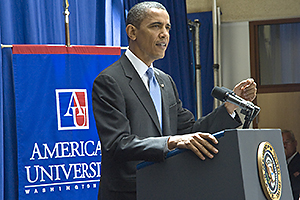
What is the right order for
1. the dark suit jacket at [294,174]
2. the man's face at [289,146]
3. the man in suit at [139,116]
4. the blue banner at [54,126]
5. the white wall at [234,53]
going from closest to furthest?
the man in suit at [139,116]
the blue banner at [54,126]
the dark suit jacket at [294,174]
the man's face at [289,146]
the white wall at [234,53]

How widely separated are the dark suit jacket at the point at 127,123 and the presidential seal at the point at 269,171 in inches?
10.8

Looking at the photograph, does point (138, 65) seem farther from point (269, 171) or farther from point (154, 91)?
point (269, 171)

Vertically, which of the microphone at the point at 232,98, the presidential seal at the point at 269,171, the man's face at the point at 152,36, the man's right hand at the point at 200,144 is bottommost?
the presidential seal at the point at 269,171

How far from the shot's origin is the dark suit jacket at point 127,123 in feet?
3.85

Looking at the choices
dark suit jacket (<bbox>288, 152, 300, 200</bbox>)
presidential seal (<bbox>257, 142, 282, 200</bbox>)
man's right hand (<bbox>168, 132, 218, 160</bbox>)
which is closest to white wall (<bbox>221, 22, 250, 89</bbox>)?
dark suit jacket (<bbox>288, 152, 300, 200</bbox>)

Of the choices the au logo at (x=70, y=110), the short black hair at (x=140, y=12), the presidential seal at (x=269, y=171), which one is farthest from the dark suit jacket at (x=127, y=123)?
the au logo at (x=70, y=110)

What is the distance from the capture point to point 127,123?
125 cm

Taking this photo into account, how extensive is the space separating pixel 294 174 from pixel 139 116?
3.09m

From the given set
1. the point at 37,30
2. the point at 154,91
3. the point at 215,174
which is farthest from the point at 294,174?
the point at 215,174

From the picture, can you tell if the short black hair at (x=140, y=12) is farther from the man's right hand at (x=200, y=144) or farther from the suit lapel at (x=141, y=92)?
the man's right hand at (x=200, y=144)

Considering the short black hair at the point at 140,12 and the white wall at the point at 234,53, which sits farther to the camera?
the white wall at the point at 234,53

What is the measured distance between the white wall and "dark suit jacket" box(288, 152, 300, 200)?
69.4 inches

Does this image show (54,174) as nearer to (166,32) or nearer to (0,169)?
Result: (0,169)

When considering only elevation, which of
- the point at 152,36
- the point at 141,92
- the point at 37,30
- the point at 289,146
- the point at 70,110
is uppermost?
the point at 37,30
